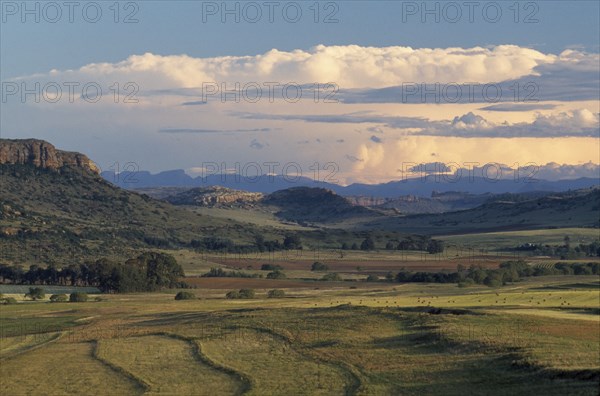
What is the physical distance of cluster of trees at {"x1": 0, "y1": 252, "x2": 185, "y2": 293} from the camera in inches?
4840

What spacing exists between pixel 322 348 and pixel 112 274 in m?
69.8

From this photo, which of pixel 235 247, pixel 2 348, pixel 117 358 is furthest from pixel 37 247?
pixel 117 358

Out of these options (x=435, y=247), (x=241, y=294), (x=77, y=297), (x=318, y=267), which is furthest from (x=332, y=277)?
(x=435, y=247)

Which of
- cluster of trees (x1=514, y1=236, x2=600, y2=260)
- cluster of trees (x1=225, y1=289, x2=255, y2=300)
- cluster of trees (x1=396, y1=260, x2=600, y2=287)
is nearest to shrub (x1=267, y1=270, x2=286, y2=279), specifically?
cluster of trees (x1=396, y1=260, x2=600, y2=287)

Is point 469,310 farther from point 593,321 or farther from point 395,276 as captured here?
point 395,276

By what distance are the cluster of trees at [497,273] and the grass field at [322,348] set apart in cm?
2266

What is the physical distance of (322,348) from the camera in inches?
2264

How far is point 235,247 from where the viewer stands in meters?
200

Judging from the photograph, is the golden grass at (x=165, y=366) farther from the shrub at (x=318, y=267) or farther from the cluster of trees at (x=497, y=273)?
the shrub at (x=318, y=267)

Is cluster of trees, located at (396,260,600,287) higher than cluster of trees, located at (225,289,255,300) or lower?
higher

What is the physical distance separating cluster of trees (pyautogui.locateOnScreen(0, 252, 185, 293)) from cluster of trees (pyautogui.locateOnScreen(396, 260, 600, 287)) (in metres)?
28.6

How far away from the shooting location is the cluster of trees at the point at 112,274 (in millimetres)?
122938

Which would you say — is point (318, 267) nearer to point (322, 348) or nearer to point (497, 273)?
point (497, 273)

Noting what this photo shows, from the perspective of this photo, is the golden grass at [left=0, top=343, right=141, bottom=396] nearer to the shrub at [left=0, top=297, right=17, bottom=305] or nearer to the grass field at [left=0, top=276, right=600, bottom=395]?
the grass field at [left=0, top=276, right=600, bottom=395]
